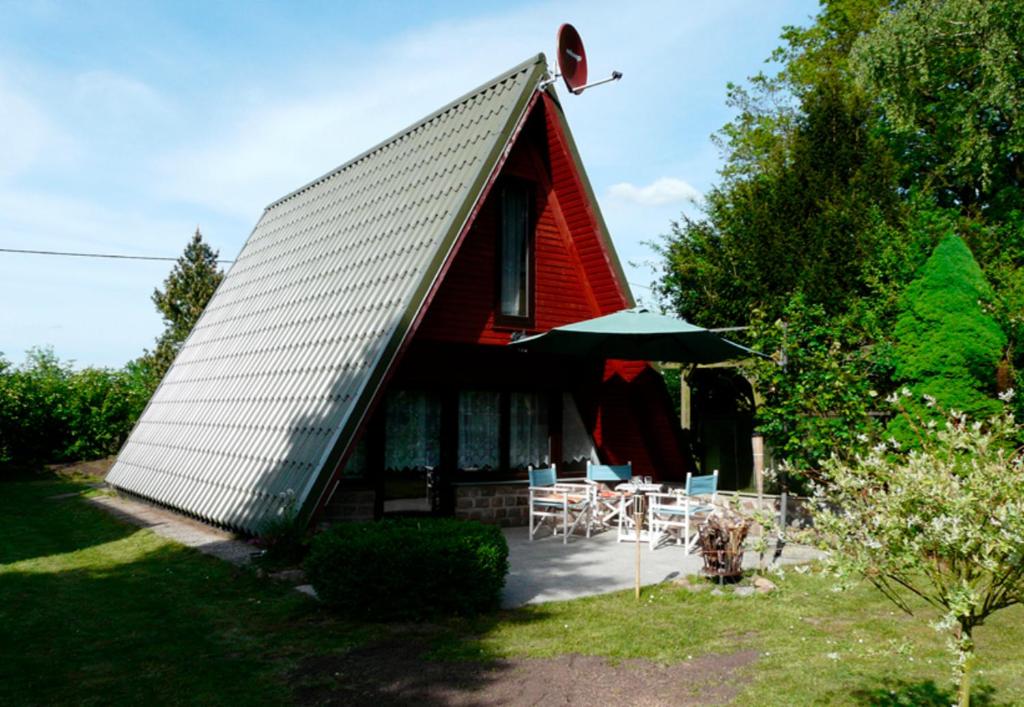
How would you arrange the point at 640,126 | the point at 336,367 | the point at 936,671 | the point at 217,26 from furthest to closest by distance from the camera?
the point at 640,126 < the point at 217,26 < the point at 336,367 < the point at 936,671

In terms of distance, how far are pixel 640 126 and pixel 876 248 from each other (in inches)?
220

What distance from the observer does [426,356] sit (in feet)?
39.0

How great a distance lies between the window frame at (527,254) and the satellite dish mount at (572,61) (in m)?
1.67

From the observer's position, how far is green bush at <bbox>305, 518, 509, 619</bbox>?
280 inches

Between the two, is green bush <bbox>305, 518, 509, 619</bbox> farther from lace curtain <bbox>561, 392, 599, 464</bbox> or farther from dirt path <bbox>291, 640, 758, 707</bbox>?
lace curtain <bbox>561, 392, 599, 464</bbox>

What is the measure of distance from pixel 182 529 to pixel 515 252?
257 inches

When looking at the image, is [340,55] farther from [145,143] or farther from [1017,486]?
[1017,486]

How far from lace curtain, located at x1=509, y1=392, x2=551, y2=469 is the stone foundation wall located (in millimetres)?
504

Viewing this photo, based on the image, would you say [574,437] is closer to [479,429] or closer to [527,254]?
[479,429]

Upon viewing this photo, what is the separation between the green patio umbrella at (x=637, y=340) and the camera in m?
10.9

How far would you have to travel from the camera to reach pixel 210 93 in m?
13.4

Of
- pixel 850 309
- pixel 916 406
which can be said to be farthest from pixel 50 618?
pixel 850 309

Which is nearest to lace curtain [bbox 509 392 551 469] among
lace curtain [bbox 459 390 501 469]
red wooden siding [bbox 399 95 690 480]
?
lace curtain [bbox 459 390 501 469]

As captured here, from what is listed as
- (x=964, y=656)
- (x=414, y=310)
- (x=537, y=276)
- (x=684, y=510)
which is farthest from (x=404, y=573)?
(x=537, y=276)
